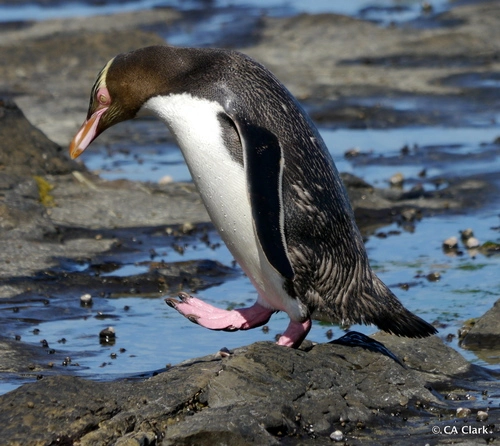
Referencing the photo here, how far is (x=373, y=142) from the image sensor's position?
498 inches

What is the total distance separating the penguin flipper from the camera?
5.25m

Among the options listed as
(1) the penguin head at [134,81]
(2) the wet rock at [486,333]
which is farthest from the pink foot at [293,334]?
(2) the wet rock at [486,333]

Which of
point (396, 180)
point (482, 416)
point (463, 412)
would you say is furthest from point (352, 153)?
point (482, 416)

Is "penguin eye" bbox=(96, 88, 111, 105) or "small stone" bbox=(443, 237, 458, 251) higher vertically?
"penguin eye" bbox=(96, 88, 111, 105)

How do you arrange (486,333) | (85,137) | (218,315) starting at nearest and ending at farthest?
(218,315) → (85,137) → (486,333)

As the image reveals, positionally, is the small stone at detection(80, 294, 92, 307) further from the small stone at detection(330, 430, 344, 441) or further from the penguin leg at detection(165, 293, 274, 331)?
the small stone at detection(330, 430, 344, 441)

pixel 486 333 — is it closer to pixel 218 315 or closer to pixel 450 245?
pixel 218 315

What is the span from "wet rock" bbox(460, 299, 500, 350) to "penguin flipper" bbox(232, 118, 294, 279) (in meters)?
1.69

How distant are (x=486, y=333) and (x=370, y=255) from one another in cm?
228

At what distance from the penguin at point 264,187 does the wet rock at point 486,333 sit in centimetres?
95

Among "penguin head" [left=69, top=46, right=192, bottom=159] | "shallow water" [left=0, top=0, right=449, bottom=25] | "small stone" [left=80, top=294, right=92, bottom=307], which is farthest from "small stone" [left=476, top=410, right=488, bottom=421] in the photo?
"shallow water" [left=0, top=0, right=449, bottom=25]

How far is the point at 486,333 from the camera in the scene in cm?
653

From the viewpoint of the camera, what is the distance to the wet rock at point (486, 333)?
21.3 ft

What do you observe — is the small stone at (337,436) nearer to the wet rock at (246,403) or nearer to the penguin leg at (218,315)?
the wet rock at (246,403)
